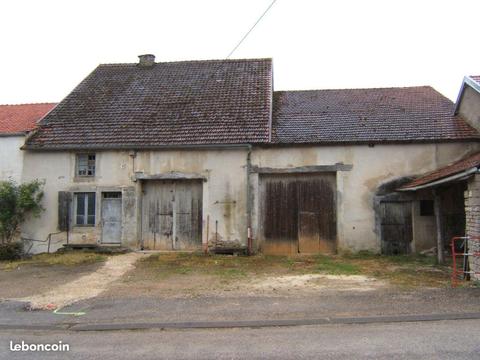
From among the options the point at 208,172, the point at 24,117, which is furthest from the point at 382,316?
the point at 24,117

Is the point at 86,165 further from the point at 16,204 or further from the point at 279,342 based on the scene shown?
the point at 279,342

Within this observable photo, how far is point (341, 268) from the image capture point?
12.0m

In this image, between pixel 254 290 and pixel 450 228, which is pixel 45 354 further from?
pixel 450 228

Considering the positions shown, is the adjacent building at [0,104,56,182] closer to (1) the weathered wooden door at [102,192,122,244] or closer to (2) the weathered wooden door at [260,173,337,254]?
(1) the weathered wooden door at [102,192,122,244]

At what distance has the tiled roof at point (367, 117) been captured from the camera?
48.6 ft

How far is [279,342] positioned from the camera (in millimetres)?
5828

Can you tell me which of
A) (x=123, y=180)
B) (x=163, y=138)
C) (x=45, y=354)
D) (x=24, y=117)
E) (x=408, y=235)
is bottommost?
(x=45, y=354)

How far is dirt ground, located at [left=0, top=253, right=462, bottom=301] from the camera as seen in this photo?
9.43m

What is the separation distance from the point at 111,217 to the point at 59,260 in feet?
7.61

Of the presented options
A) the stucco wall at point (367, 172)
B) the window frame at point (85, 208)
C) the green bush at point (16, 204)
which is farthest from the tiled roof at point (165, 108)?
the stucco wall at point (367, 172)

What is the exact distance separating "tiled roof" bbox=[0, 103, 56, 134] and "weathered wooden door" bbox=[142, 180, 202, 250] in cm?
524

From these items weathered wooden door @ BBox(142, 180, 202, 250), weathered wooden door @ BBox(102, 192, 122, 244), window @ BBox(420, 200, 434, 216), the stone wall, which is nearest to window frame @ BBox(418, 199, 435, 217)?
window @ BBox(420, 200, 434, 216)

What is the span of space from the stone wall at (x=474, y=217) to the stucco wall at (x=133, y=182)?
6.91m

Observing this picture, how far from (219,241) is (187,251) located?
122cm
